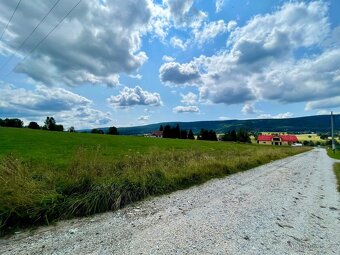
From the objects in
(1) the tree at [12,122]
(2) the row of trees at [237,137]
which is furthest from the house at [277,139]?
(1) the tree at [12,122]

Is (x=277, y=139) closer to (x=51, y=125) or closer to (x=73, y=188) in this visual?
(x=51, y=125)

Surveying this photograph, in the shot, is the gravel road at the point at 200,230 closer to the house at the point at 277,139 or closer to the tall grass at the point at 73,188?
the tall grass at the point at 73,188

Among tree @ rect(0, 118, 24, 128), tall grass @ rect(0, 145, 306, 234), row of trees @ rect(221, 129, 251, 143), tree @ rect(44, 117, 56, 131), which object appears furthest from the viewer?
row of trees @ rect(221, 129, 251, 143)

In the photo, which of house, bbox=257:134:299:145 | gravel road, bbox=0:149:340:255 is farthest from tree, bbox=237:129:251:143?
gravel road, bbox=0:149:340:255

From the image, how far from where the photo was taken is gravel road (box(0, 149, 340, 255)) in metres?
4.03

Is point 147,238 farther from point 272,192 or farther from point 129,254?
point 272,192

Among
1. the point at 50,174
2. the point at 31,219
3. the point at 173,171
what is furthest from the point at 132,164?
the point at 31,219

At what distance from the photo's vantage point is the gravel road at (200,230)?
403cm

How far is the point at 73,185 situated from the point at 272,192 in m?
6.74

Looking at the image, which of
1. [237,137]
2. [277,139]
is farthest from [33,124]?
[277,139]

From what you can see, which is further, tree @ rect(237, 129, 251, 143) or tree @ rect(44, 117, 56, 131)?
tree @ rect(237, 129, 251, 143)

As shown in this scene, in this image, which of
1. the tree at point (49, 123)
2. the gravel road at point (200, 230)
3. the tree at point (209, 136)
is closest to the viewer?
the gravel road at point (200, 230)

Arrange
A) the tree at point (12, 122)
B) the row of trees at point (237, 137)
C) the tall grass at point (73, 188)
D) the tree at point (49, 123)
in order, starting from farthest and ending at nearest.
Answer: the row of trees at point (237, 137) < the tree at point (49, 123) < the tree at point (12, 122) < the tall grass at point (73, 188)

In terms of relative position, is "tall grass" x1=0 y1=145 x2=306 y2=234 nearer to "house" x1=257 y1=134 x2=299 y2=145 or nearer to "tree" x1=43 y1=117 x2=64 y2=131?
"tree" x1=43 y1=117 x2=64 y2=131
